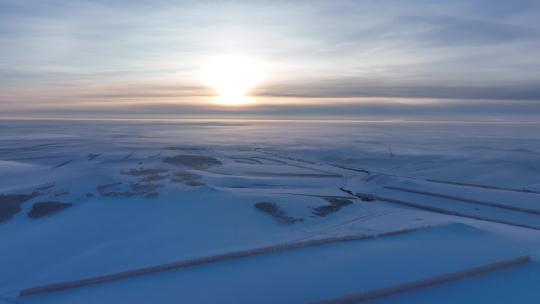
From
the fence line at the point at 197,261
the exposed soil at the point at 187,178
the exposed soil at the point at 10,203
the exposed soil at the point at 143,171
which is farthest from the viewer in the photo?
the exposed soil at the point at 143,171

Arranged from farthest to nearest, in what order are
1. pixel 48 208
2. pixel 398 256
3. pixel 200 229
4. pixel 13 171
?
pixel 13 171 → pixel 48 208 → pixel 200 229 → pixel 398 256

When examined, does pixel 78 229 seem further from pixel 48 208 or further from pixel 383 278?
pixel 383 278

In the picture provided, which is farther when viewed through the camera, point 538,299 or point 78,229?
point 78,229

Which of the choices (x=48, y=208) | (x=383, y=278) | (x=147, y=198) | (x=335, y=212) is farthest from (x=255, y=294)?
(x=48, y=208)

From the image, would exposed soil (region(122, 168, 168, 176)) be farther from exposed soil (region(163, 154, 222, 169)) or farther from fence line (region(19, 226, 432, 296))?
fence line (region(19, 226, 432, 296))

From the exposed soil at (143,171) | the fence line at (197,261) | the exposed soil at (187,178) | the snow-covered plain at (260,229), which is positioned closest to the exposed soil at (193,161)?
the snow-covered plain at (260,229)

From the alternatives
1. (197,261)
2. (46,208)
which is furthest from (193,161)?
(197,261)

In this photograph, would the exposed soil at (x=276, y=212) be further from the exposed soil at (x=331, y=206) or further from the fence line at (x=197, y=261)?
the fence line at (x=197, y=261)

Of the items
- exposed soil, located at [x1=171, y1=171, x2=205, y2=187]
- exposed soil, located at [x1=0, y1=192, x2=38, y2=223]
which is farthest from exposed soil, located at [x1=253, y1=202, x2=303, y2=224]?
exposed soil, located at [x1=0, y1=192, x2=38, y2=223]
